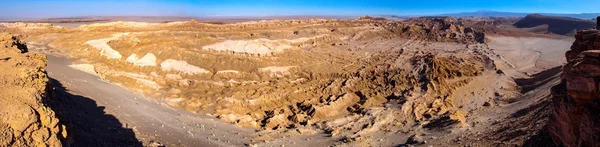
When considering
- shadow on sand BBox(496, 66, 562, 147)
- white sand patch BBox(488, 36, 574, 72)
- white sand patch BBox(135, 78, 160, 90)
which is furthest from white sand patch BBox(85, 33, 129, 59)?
white sand patch BBox(488, 36, 574, 72)

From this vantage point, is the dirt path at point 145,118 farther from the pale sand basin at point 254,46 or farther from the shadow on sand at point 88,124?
the pale sand basin at point 254,46

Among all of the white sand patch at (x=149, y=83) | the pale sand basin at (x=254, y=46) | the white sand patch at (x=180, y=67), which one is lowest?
the white sand patch at (x=149, y=83)

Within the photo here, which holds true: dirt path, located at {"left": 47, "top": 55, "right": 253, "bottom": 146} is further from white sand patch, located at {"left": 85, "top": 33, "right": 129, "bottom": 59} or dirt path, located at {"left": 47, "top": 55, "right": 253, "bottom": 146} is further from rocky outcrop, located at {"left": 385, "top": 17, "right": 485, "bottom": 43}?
rocky outcrop, located at {"left": 385, "top": 17, "right": 485, "bottom": 43}

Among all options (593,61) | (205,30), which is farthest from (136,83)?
(593,61)

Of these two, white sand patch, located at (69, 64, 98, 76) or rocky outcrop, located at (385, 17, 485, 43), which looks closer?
white sand patch, located at (69, 64, 98, 76)

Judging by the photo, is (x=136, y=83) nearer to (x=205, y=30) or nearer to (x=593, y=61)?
(x=205, y=30)

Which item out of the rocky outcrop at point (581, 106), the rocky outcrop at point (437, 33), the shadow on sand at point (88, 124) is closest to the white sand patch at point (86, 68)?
the shadow on sand at point (88, 124)
